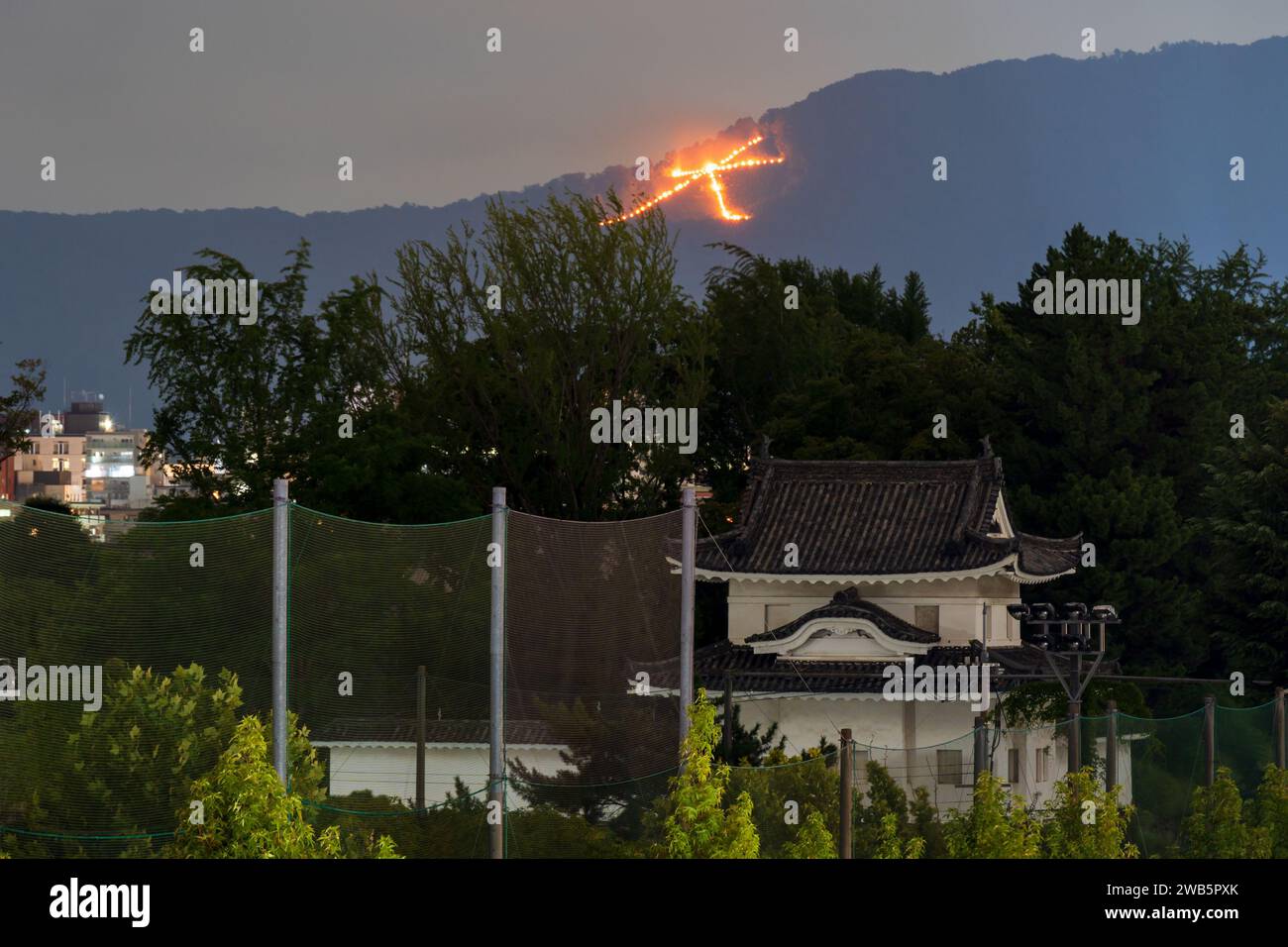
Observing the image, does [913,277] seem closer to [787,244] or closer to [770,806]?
[770,806]

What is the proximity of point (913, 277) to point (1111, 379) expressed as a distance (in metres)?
22.4

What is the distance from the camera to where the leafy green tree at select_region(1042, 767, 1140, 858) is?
15461 mm

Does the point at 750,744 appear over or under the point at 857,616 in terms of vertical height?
under

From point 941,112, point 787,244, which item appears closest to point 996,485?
point 787,244

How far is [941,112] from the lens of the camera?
484ft

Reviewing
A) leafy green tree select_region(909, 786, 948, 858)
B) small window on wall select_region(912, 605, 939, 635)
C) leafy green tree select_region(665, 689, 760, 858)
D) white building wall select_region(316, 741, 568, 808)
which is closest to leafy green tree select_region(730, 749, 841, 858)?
leafy green tree select_region(909, 786, 948, 858)

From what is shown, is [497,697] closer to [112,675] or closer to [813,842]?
[813,842]

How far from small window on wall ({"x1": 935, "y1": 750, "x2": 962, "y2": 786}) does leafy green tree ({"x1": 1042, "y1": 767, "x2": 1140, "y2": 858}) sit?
33.3 ft

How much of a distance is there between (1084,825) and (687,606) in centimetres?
360

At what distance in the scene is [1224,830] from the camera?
18.0 m


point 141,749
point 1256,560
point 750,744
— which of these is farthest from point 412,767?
point 1256,560

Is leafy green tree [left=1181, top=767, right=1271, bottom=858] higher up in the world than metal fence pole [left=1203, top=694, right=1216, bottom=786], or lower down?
lower down

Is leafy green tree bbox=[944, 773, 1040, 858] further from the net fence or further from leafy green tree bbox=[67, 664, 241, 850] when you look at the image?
leafy green tree bbox=[67, 664, 241, 850]

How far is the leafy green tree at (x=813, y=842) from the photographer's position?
14.0m
